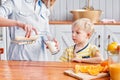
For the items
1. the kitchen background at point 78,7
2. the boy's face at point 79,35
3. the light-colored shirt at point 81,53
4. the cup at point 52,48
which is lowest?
the light-colored shirt at point 81,53

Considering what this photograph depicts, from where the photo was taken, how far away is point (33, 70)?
5.43 ft

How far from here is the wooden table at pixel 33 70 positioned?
150cm

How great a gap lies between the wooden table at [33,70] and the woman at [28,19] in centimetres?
52

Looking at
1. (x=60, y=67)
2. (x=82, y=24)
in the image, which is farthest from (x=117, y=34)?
(x=60, y=67)

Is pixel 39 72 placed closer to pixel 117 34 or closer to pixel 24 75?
pixel 24 75

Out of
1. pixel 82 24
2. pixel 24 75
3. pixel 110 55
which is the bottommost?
pixel 24 75

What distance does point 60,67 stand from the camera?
1.74 metres

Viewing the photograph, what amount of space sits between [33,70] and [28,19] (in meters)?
0.79

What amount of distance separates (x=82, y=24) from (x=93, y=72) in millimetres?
899

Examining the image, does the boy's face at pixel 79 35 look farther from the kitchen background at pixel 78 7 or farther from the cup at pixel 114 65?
the kitchen background at pixel 78 7

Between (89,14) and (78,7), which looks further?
(78,7)

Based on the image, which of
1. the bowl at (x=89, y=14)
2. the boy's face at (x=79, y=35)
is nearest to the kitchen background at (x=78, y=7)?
the bowl at (x=89, y=14)

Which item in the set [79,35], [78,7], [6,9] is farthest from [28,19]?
[78,7]

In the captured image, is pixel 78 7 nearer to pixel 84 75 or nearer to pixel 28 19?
pixel 28 19
